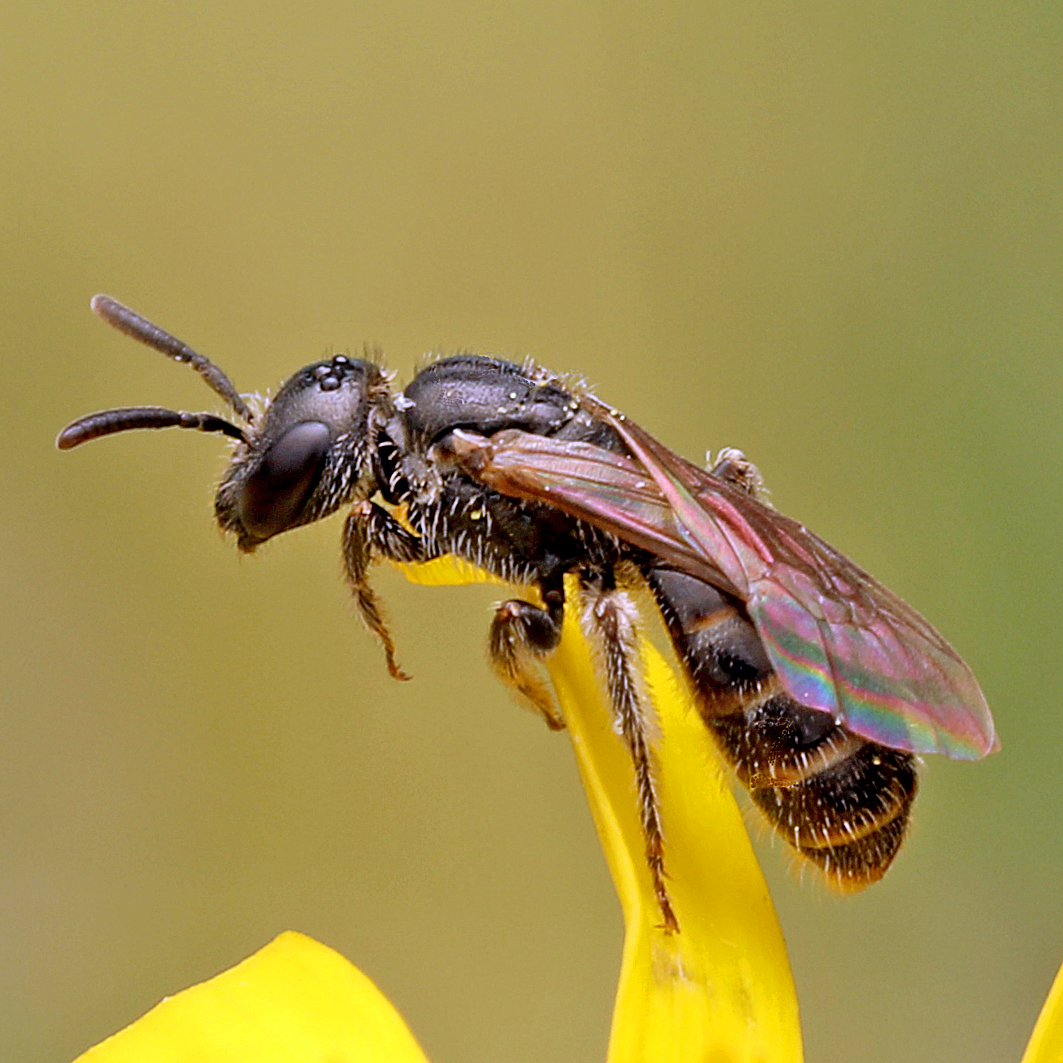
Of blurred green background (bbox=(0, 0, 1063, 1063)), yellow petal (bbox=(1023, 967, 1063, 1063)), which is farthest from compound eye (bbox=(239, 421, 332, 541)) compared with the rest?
blurred green background (bbox=(0, 0, 1063, 1063))

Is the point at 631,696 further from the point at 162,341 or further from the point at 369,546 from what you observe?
the point at 162,341

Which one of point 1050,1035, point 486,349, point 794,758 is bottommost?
point 1050,1035

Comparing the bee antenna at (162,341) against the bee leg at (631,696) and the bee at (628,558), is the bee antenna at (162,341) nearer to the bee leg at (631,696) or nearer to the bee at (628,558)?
the bee at (628,558)

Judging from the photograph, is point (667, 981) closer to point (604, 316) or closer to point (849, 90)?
point (604, 316)

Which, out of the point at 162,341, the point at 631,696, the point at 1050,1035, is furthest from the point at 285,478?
the point at 1050,1035

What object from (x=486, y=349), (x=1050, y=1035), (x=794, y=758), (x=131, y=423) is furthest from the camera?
(x=486, y=349)

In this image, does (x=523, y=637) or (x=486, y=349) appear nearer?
(x=523, y=637)

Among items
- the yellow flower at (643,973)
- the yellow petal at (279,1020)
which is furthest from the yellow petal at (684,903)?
the yellow petal at (279,1020)
